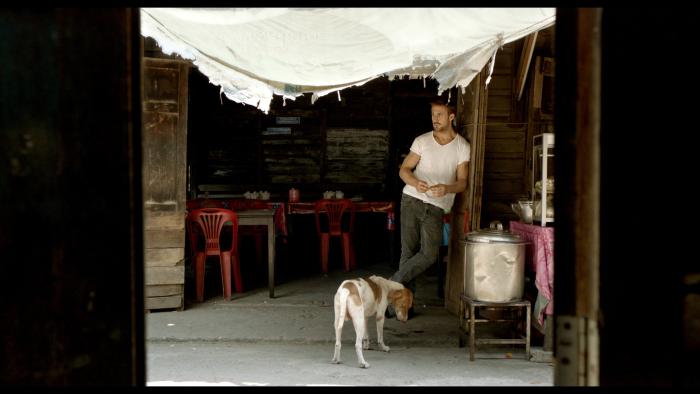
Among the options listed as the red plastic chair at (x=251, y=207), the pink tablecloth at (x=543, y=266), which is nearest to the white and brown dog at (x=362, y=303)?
the pink tablecloth at (x=543, y=266)

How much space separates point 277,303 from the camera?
8.45 meters

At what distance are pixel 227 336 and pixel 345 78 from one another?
9.83ft

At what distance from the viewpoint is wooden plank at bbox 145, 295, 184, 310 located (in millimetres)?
7875

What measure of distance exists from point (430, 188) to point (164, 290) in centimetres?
356

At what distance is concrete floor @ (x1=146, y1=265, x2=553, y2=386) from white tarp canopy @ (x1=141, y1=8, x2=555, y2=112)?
8.45 feet

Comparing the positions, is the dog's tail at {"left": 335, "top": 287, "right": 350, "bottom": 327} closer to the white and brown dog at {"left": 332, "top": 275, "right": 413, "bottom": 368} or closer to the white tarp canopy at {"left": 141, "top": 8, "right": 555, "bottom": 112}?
the white and brown dog at {"left": 332, "top": 275, "right": 413, "bottom": 368}

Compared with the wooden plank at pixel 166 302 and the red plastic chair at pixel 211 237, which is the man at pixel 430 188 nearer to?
the red plastic chair at pixel 211 237

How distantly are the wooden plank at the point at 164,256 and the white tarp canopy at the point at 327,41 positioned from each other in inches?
89.9

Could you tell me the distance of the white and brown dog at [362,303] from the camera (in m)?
5.67

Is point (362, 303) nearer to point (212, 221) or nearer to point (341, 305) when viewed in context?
point (341, 305)

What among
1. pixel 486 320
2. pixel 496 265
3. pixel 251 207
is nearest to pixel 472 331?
pixel 486 320
